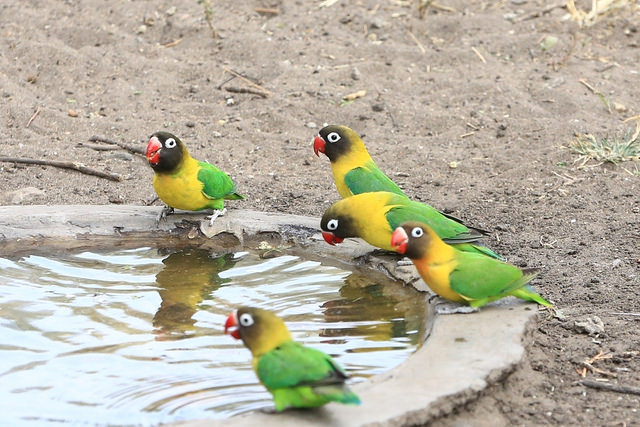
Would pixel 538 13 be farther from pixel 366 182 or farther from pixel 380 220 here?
pixel 380 220

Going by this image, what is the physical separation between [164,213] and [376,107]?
3160 millimetres

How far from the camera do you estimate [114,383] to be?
13.0 ft

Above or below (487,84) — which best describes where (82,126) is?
above

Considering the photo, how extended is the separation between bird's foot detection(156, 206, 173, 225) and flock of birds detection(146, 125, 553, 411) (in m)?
0.01

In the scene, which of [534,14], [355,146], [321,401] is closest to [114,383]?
[321,401]

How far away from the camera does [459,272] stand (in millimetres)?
4477

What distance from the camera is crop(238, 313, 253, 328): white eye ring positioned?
11.8 feet

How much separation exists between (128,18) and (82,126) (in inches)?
85.5

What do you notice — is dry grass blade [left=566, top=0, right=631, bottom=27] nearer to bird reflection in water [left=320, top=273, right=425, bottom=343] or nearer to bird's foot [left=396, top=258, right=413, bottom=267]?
bird's foot [left=396, top=258, right=413, bottom=267]

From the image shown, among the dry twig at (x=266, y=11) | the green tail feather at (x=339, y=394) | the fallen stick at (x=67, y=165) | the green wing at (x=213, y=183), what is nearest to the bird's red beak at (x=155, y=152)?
the green wing at (x=213, y=183)

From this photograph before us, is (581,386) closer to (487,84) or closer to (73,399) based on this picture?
(73,399)

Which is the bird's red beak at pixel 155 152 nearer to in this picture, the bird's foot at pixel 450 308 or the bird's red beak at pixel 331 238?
the bird's red beak at pixel 331 238

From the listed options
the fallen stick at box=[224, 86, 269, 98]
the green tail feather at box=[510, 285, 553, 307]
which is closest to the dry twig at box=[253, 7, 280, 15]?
the fallen stick at box=[224, 86, 269, 98]

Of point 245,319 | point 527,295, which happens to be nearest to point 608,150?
point 527,295
